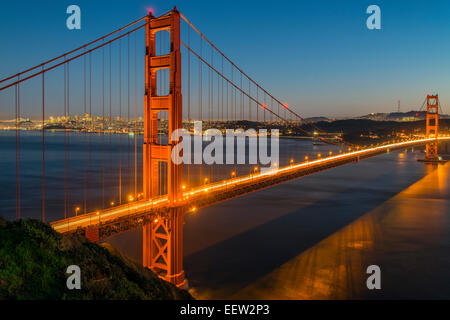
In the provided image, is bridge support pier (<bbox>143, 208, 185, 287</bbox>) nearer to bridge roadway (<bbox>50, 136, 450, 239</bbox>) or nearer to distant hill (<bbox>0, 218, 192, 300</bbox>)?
bridge roadway (<bbox>50, 136, 450, 239</bbox>)

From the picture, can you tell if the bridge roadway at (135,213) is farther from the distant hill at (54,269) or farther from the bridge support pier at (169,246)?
the distant hill at (54,269)

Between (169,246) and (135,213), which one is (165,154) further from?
(169,246)

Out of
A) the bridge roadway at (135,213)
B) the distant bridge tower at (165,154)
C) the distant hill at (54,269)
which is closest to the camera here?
the distant hill at (54,269)

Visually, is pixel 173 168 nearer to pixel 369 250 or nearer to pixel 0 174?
pixel 369 250

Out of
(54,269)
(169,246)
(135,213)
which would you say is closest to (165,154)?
(135,213)

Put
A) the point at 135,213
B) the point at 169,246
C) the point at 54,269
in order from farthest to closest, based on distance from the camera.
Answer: the point at 169,246 < the point at 135,213 < the point at 54,269

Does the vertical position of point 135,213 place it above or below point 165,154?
below

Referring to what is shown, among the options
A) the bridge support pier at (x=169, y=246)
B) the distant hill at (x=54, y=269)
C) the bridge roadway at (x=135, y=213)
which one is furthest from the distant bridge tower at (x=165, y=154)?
the distant hill at (x=54, y=269)
